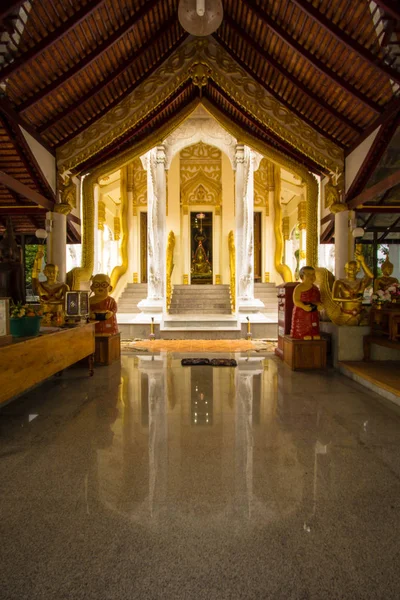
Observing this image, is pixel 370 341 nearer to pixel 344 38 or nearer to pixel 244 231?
pixel 344 38

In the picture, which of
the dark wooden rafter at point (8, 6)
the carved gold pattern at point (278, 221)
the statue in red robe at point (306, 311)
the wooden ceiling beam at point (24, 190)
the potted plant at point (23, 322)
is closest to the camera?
the potted plant at point (23, 322)

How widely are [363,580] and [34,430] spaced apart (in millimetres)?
2627

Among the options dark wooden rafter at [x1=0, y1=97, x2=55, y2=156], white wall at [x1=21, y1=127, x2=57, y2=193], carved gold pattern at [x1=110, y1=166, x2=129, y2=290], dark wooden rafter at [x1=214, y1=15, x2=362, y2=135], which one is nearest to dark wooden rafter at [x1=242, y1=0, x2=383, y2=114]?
dark wooden rafter at [x1=214, y1=15, x2=362, y2=135]

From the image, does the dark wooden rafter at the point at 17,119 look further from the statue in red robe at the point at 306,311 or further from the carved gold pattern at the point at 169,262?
the carved gold pattern at the point at 169,262

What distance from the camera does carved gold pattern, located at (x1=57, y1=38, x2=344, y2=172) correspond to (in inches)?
251

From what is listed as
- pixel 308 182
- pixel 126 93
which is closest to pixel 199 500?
pixel 308 182

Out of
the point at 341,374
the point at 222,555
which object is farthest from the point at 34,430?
the point at 341,374

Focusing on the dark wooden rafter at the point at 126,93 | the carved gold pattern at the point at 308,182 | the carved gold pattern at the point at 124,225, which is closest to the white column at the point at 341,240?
the carved gold pattern at the point at 308,182

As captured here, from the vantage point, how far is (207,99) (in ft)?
25.0

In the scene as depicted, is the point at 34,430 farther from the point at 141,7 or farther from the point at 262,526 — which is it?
the point at 141,7

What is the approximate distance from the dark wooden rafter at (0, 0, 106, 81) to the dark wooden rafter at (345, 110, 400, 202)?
4102 millimetres

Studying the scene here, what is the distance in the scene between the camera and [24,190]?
580 centimetres

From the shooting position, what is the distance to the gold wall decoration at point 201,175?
46.8ft

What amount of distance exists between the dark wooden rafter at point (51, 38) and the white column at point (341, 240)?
4682 millimetres
